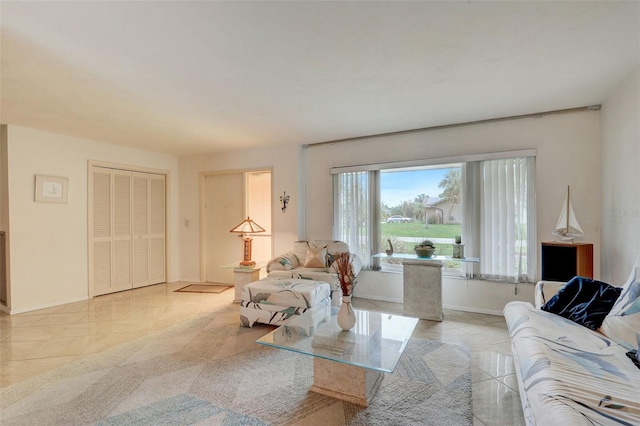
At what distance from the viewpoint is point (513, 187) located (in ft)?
11.6

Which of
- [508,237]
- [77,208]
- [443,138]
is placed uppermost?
[443,138]

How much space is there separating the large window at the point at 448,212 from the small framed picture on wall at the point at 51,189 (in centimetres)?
390

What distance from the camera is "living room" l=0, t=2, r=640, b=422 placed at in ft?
7.90

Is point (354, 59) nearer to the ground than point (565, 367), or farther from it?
farther from it

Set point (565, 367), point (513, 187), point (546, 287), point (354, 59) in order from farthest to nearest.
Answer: point (513, 187) → point (546, 287) → point (354, 59) → point (565, 367)

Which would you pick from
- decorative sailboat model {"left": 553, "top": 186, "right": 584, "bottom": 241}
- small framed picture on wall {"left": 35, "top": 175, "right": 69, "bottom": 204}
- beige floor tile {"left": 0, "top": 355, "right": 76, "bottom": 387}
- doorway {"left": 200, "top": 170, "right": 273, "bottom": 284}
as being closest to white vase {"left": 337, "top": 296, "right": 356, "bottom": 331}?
beige floor tile {"left": 0, "top": 355, "right": 76, "bottom": 387}

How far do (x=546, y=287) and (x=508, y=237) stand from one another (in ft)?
4.06

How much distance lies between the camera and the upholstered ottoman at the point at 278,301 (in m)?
3.06

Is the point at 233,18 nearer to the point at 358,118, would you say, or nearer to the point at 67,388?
the point at 358,118

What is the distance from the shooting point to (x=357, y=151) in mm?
4469

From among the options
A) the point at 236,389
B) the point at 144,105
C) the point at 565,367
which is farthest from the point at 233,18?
the point at 565,367

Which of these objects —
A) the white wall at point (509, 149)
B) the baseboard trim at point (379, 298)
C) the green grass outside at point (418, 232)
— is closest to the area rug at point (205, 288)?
the white wall at point (509, 149)

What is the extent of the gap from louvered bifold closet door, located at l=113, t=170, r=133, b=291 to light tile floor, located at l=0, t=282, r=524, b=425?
1.06 ft

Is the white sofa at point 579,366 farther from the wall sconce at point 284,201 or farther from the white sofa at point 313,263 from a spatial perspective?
the wall sconce at point 284,201
